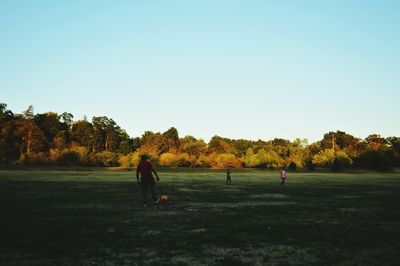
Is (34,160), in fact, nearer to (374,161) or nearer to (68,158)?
(68,158)

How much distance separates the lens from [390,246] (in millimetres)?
8953

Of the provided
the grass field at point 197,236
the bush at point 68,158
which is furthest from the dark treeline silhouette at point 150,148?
the grass field at point 197,236

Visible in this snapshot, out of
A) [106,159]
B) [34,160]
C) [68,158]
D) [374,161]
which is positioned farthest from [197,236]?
[106,159]

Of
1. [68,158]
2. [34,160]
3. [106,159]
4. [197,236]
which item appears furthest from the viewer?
[106,159]

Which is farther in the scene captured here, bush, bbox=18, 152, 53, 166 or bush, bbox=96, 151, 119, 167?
bush, bbox=96, 151, 119, 167

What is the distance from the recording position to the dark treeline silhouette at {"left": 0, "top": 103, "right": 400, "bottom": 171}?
102062 mm

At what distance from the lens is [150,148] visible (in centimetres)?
13338

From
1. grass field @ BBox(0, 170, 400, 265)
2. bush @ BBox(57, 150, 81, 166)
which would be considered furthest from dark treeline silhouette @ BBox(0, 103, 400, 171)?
grass field @ BBox(0, 170, 400, 265)

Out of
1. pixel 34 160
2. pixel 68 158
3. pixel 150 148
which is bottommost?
pixel 34 160

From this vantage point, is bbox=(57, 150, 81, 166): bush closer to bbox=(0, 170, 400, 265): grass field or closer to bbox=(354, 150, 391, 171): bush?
bbox=(354, 150, 391, 171): bush

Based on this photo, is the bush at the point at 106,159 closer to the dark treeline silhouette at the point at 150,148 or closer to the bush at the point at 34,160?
the dark treeline silhouette at the point at 150,148

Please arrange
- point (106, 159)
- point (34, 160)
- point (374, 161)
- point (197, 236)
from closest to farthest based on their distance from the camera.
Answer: point (197, 236) → point (34, 160) → point (374, 161) → point (106, 159)

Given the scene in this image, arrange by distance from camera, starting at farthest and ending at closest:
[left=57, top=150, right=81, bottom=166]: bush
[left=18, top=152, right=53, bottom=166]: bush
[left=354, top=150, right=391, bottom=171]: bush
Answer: [left=57, top=150, right=81, bottom=166]: bush → [left=354, top=150, right=391, bottom=171]: bush → [left=18, top=152, right=53, bottom=166]: bush

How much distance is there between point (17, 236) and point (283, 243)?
6807mm
